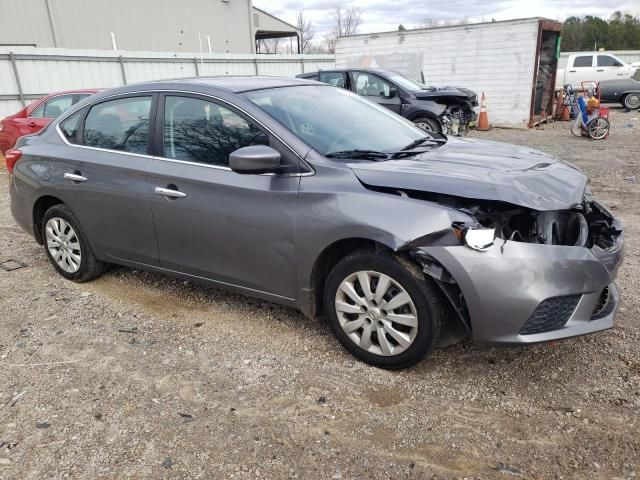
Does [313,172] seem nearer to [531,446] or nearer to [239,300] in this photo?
[239,300]

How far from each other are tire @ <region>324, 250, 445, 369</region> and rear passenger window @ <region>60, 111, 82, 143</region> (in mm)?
2604

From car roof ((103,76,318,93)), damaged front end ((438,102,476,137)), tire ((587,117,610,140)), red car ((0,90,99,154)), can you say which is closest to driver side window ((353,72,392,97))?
damaged front end ((438,102,476,137))

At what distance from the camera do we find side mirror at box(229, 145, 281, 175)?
120 inches

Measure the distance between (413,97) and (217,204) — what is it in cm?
928

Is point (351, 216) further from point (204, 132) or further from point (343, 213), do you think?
point (204, 132)

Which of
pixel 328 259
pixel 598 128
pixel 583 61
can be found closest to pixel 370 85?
pixel 598 128

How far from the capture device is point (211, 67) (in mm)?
19406

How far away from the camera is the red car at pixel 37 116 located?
31.3ft

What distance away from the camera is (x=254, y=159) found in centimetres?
304

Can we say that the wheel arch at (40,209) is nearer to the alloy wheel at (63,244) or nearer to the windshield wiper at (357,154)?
the alloy wheel at (63,244)

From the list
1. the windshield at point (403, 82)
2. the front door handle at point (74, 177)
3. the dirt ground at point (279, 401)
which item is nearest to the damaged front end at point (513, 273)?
the dirt ground at point (279, 401)

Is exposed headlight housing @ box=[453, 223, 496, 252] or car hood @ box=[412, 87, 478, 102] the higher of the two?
exposed headlight housing @ box=[453, 223, 496, 252]

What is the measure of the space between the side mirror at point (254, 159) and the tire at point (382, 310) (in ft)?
2.33

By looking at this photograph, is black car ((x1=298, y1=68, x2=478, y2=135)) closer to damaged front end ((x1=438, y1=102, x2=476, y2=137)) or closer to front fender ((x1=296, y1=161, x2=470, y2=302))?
damaged front end ((x1=438, y1=102, x2=476, y2=137))
